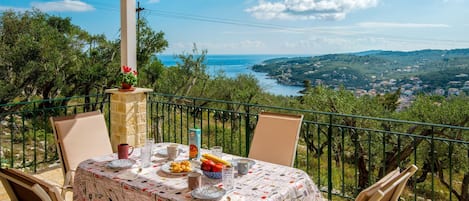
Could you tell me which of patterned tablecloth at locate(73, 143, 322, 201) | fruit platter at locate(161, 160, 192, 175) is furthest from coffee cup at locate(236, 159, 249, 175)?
fruit platter at locate(161, 160, 192, 175)

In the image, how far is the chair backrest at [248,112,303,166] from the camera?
253cm

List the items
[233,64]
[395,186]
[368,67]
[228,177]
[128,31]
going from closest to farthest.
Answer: [395,186] < [228,177] < [128,31] < [368,67] < [233,64]

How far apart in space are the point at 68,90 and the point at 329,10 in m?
8.20

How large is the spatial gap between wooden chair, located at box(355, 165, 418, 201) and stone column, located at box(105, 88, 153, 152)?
300cm

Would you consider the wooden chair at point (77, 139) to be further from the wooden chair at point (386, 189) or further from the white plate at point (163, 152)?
the wooden chair at point (386, 189)

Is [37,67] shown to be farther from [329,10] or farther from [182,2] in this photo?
[329,10]

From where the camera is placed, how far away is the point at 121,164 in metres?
2.07

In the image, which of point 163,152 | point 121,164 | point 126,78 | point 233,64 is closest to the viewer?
point 121,164

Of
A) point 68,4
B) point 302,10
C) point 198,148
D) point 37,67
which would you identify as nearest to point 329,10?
point 302,10

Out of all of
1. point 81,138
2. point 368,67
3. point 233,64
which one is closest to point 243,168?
point 81,138

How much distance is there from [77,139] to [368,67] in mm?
7005

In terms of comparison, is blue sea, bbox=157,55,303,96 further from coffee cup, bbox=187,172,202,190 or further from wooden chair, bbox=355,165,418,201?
wooden chair, bbox=355,165,418,201

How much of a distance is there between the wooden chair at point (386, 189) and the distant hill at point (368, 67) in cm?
635

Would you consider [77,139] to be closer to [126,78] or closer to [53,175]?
[126,78]
